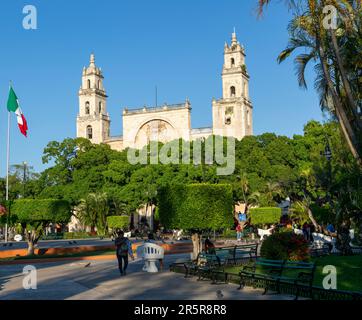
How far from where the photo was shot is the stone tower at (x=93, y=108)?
238 ft

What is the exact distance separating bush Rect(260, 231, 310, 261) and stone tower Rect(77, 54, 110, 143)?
59608 mm

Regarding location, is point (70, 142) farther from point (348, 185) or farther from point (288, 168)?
point (348, 185)

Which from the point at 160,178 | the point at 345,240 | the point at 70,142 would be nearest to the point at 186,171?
the point at 160,178

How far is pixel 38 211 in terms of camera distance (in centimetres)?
2531

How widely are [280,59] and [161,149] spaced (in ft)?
117

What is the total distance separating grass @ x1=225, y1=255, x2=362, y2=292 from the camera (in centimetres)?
1156

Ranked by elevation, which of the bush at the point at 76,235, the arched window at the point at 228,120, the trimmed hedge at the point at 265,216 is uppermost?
the arched window at the point at 228,120

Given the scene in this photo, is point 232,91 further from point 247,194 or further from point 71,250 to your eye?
point 71,250

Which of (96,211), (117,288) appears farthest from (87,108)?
(117,288)

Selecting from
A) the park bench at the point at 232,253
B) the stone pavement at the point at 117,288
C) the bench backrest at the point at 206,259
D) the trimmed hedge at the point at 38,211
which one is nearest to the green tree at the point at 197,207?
the park bench at the point at 232,253

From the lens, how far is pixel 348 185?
53.3ft

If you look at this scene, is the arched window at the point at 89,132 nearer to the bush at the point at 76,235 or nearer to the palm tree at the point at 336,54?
the bush at the point at 76,235

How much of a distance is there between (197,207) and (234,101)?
4876cm

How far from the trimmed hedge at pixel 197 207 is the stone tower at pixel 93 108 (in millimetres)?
55344
